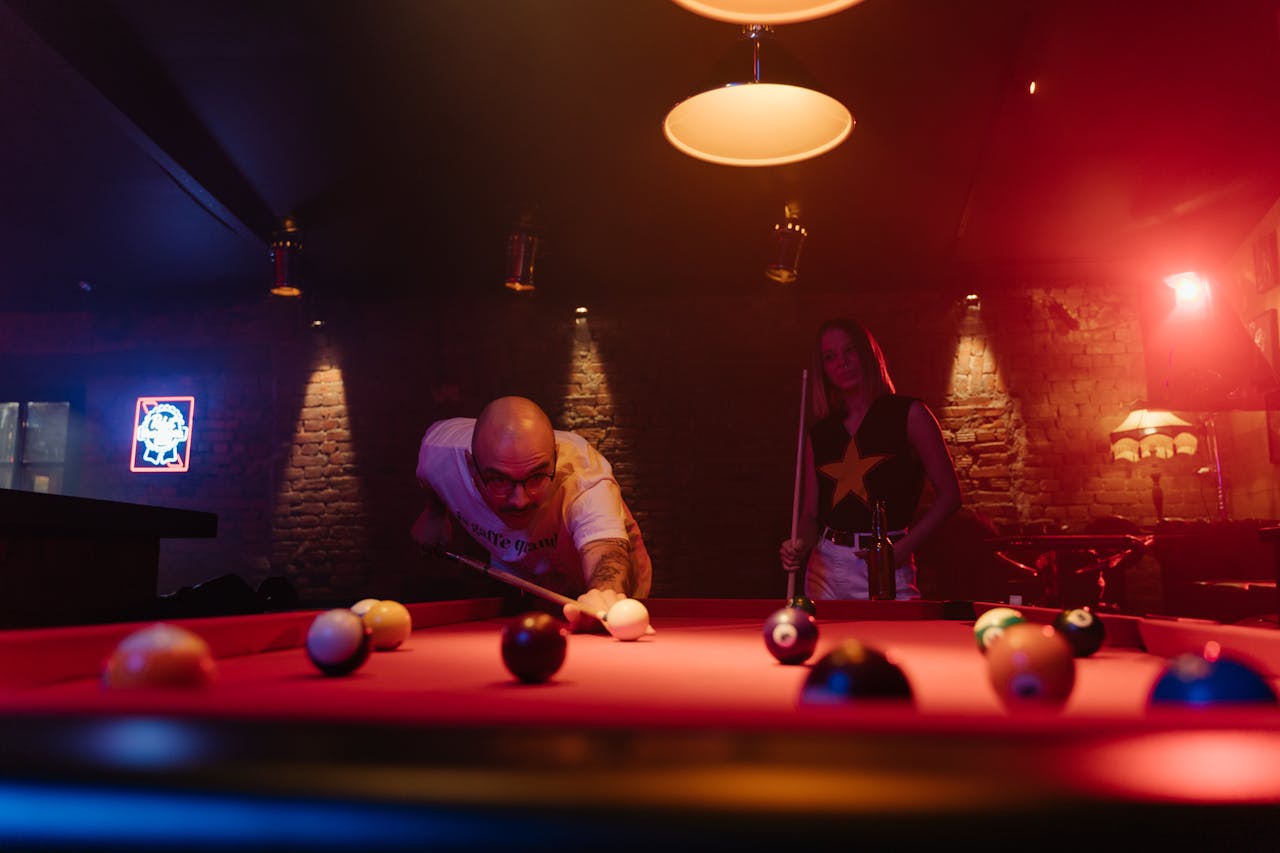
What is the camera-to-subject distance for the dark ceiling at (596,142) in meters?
3.41

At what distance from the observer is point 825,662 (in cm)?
82

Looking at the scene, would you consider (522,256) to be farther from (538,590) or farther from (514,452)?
(538,590)

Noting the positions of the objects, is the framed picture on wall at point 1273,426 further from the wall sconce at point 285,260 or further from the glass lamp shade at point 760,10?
the wall sconce at point 285,260

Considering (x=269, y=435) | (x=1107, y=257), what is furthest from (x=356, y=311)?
(x=1107, y=257)

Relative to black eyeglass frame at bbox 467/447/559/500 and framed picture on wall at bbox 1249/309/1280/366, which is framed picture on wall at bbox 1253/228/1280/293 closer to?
framed picture on wall at bbox 1249/309/1280/366

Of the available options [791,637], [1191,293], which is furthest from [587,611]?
[1191,293]

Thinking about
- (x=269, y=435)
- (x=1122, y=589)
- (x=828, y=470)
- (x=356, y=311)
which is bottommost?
(x=1122, y=589)

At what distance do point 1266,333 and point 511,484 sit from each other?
4585 millimetres

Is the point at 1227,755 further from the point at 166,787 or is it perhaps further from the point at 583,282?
the point at 583,282

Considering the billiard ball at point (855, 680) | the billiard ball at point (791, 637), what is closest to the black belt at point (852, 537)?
the billiard ball at point (791, 637)

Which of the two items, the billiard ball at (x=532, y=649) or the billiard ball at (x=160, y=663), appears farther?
the billiard ball at (x=532, y=649)

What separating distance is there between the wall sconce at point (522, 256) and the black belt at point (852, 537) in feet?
7.88

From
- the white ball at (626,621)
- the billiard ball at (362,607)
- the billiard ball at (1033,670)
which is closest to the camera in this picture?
the billiard ball at (1033,670)

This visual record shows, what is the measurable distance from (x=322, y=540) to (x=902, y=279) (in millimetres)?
4556
